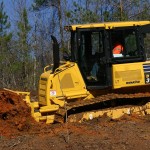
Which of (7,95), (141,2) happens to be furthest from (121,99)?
(141,2)

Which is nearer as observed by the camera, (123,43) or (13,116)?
(13,116)

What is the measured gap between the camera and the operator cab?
1032 cm

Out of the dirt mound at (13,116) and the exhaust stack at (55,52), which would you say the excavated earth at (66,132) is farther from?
the exhaust stack at (55,52)

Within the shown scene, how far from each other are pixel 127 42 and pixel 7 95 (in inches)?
124

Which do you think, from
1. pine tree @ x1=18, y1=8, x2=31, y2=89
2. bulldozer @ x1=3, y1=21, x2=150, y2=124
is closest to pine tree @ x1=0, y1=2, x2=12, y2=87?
pine tree @ x1=18, y1=8, x2=31, y2=89

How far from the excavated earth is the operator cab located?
43.0 inches

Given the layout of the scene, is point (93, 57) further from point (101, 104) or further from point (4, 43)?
point (4, 43)

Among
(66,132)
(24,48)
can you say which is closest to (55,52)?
(66,132)

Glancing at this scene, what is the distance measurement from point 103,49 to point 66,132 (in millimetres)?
2398

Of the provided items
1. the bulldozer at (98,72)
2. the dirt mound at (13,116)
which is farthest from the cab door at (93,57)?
the dirt mound at (13,116)

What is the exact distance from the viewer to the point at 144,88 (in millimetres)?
10883

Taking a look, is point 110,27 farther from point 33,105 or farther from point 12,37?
point 12,37

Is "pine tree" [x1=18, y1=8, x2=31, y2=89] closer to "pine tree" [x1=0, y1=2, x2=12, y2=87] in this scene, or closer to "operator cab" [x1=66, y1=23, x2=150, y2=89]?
"pine tree" [x1=0, y1=2, x2=12, y2=87]

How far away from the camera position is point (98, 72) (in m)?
10.5
